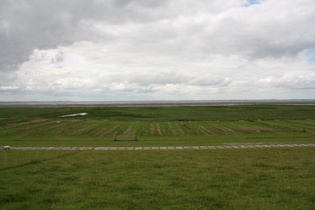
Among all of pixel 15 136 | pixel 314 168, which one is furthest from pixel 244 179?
pixel 15 136

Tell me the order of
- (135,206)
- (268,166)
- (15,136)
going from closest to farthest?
(135,206) < (268,166) < (15,136)

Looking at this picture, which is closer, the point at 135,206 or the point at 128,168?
the point at 135,206

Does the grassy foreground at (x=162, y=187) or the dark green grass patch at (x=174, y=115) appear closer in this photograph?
the grassy foreground at (x=162, y=187)

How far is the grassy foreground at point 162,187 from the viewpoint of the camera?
7.47 meters

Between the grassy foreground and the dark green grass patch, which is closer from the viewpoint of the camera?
the grassy foreground

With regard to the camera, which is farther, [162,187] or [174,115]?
[174,115]

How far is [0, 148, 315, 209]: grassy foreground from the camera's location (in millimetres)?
7473

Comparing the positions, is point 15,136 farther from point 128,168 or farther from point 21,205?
point 21,205

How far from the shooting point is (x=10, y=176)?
1144cm

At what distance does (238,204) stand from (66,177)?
313 inches

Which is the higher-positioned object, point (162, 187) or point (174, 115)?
point (162, 187)

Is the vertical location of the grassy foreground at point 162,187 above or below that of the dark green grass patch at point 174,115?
above

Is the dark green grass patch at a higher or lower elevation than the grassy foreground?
lower

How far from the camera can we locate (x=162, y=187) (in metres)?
9.29
